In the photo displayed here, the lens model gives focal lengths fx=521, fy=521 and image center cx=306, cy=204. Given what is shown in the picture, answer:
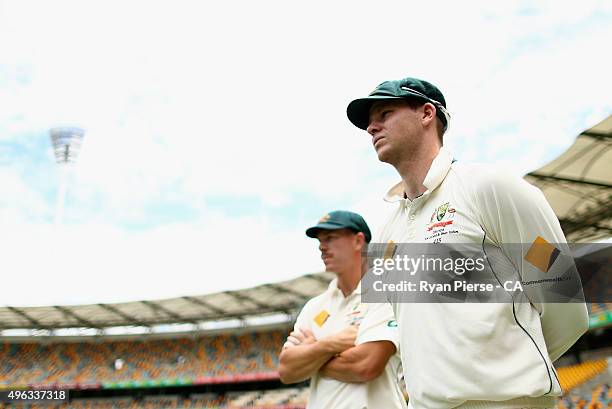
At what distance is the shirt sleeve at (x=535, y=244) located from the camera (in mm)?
1626

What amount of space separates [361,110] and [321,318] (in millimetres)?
1335

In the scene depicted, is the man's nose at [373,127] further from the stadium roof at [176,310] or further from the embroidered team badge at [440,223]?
the stadium roof at [176,310]

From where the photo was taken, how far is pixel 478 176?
5.62 feet

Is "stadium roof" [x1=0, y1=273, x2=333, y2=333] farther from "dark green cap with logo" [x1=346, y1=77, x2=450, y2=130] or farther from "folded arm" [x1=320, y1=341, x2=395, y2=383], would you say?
"dark green cap with logo" [x1=346, y1=77, x2=450, y2=130]

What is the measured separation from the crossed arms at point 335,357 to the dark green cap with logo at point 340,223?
56 cm

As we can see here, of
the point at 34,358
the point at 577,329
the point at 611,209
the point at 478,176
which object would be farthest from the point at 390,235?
the point at 34,358

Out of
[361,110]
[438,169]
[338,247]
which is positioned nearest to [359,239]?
[338,247]

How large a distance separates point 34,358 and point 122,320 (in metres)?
6.48

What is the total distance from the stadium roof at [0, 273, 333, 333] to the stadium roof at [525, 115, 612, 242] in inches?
530

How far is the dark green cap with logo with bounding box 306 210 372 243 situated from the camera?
113 inches

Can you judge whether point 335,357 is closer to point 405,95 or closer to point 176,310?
point 405,95

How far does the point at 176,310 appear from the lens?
100 ft

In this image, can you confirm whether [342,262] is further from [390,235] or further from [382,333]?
[390,235]

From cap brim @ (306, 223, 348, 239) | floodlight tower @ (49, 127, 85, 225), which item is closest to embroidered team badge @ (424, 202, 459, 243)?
cap brim @ (306, 223, 348, 239)
